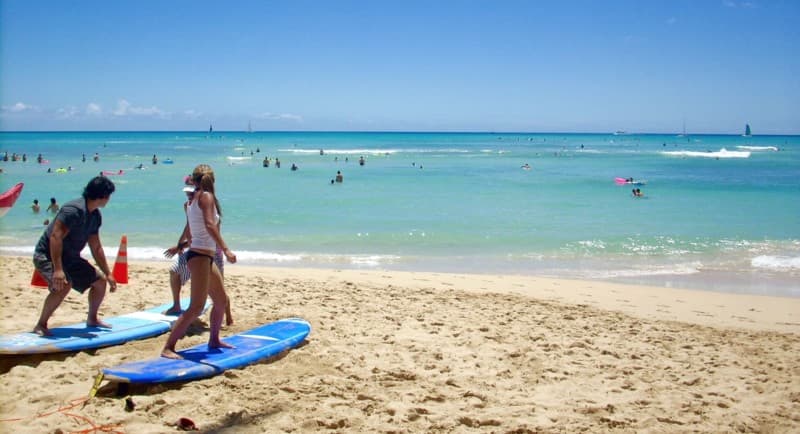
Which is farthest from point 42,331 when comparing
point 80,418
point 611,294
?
point 611,294

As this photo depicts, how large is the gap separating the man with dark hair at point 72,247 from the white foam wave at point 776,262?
40.4 feet

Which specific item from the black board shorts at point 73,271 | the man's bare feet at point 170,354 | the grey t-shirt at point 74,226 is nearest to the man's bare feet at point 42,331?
the black board shorts at point 73,271

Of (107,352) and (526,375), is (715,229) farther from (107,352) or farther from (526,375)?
(107,352)

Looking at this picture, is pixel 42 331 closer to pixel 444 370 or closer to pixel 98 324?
pixel 98 324

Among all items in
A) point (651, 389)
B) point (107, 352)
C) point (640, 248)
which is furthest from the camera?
point (640, 248)

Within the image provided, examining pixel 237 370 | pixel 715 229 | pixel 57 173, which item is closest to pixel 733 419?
pixel 237 370

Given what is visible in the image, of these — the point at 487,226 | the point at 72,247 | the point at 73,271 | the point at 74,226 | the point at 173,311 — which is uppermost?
the point at 74,226

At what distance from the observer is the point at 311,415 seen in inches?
169

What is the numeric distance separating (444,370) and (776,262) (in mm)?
10676

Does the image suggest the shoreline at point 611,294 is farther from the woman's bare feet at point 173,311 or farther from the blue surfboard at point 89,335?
the blue surfboard at point 89,335

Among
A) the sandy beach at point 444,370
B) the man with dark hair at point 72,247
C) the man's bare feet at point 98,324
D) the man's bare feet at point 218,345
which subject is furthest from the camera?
the man's bare feet at point 98,324

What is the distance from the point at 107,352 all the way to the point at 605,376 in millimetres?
4395

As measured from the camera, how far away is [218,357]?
5176 millimetres

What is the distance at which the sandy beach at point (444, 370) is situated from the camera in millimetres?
4301
